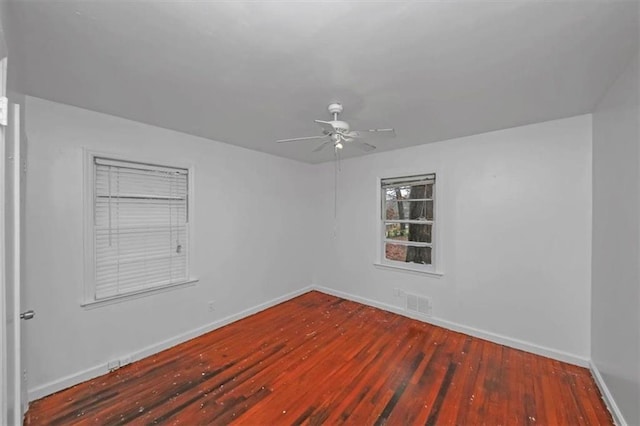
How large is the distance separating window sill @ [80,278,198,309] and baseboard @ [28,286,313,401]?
0.54 metres

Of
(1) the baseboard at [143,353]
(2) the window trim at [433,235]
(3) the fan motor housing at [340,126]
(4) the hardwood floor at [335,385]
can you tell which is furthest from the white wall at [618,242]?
(1) the baseboard at [143,353]

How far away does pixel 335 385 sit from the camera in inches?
86.6

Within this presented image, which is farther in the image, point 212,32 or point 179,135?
point 179,135

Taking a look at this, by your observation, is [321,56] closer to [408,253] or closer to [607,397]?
[408,253]

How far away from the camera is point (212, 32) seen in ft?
4.38

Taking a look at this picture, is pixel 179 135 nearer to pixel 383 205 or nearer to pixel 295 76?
pixel 295 76

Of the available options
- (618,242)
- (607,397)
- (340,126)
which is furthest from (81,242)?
(607,397)

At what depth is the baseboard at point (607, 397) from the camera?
1769mm

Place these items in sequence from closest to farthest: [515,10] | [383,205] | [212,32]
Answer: [515,10] < [212,32] < [383,205]

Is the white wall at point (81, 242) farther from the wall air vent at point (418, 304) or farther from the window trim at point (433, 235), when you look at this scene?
the wall air vent at point (418, 304)

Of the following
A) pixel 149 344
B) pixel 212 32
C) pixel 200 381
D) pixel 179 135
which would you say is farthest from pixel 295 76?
pixel 149 344

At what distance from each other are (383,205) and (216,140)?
2.59m

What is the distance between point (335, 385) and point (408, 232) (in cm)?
233

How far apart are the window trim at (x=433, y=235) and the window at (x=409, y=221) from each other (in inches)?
0.6
